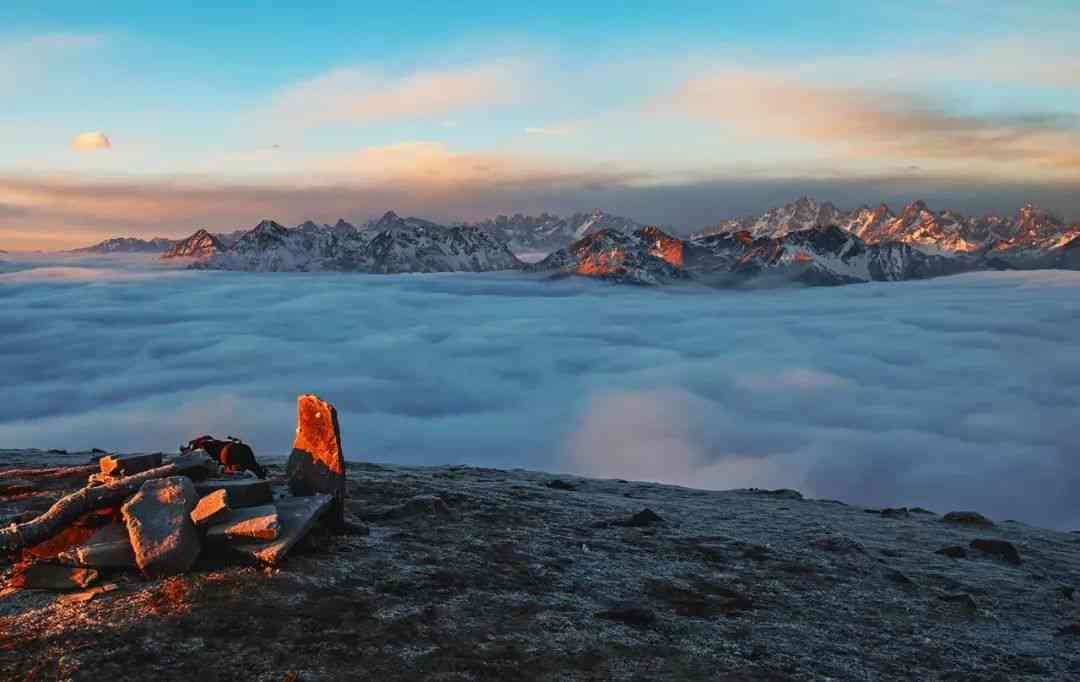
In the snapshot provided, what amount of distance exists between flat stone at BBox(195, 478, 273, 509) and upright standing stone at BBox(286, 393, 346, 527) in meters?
1.65

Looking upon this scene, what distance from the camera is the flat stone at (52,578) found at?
17.1 metres

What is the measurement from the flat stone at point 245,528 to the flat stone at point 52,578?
2536 millimetres

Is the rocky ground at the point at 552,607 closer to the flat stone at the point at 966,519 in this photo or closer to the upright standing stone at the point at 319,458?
the upright standing stone at the point at 319,458

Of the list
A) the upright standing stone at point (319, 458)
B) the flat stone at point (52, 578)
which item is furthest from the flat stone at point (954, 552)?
the flat stone at point (52, 578)

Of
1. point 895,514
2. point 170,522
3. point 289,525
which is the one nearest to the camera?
point 170,522

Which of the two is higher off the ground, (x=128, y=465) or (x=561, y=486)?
(x=128, y=465)

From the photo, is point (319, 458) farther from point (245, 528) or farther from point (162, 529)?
point (162, 529)

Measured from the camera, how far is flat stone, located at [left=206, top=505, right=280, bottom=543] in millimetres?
18078

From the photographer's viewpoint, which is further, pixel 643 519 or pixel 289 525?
pixel 643 519

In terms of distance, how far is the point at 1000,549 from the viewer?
30.6 metres

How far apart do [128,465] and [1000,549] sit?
3072 cm

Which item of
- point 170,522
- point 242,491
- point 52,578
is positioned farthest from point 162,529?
point 52,578

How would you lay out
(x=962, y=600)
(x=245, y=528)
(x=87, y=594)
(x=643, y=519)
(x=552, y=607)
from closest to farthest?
(x=87, y=594), (x=245, y=528), (x=552, y=607), (x=962, y=600), (x=643, y=519)

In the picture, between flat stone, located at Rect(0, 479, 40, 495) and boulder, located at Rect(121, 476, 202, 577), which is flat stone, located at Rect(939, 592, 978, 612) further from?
flat stone, located at Rect(0, 479, 40, 495)
